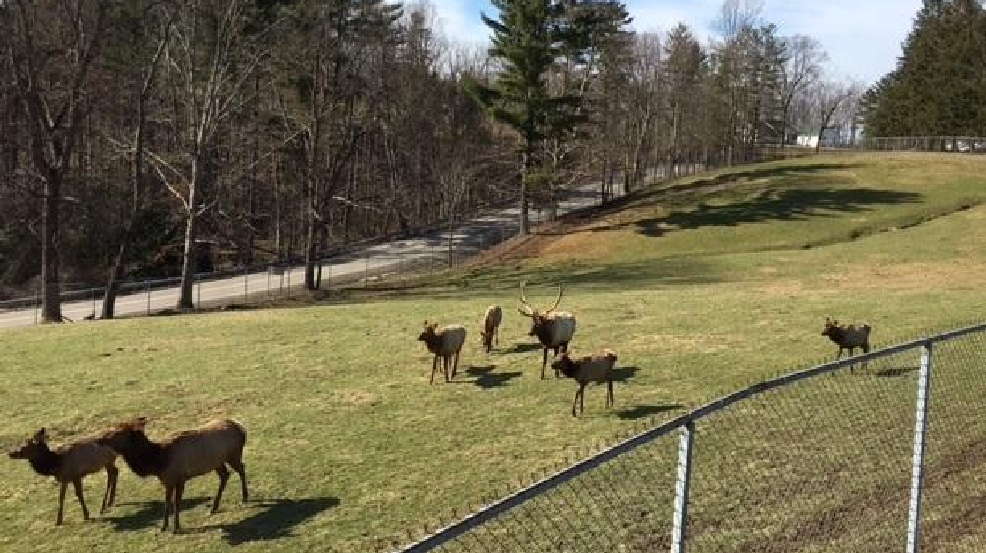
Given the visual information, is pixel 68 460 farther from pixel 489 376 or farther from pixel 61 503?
pixel 489 376

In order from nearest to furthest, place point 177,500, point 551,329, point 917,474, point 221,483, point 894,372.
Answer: point 917,474
point 177,500
point 221,483
point 894,372
point 551,329

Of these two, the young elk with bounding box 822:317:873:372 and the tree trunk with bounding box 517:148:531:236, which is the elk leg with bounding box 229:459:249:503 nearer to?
the young elk with bounding box 822:317:873:372

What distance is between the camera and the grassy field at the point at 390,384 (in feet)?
36.4

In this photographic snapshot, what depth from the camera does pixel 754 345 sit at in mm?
17859

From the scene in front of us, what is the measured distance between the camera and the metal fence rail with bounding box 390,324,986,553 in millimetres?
8602

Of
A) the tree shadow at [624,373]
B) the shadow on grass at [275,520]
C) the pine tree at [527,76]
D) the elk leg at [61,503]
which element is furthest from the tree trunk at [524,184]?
the elk leg at [61,503]

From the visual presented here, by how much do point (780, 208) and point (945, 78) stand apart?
1696 inches

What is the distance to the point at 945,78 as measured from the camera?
280ft

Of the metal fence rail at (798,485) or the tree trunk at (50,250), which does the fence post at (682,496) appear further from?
the tree trunk at (50,250)

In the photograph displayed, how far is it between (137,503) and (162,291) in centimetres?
3917

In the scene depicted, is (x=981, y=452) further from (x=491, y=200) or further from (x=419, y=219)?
(x=491, y=200)

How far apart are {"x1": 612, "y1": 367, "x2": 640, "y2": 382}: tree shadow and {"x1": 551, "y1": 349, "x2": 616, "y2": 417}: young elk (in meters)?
1.69

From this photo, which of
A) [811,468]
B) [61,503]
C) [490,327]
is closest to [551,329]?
[490,327]

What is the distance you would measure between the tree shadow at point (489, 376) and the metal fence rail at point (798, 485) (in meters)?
4.13
